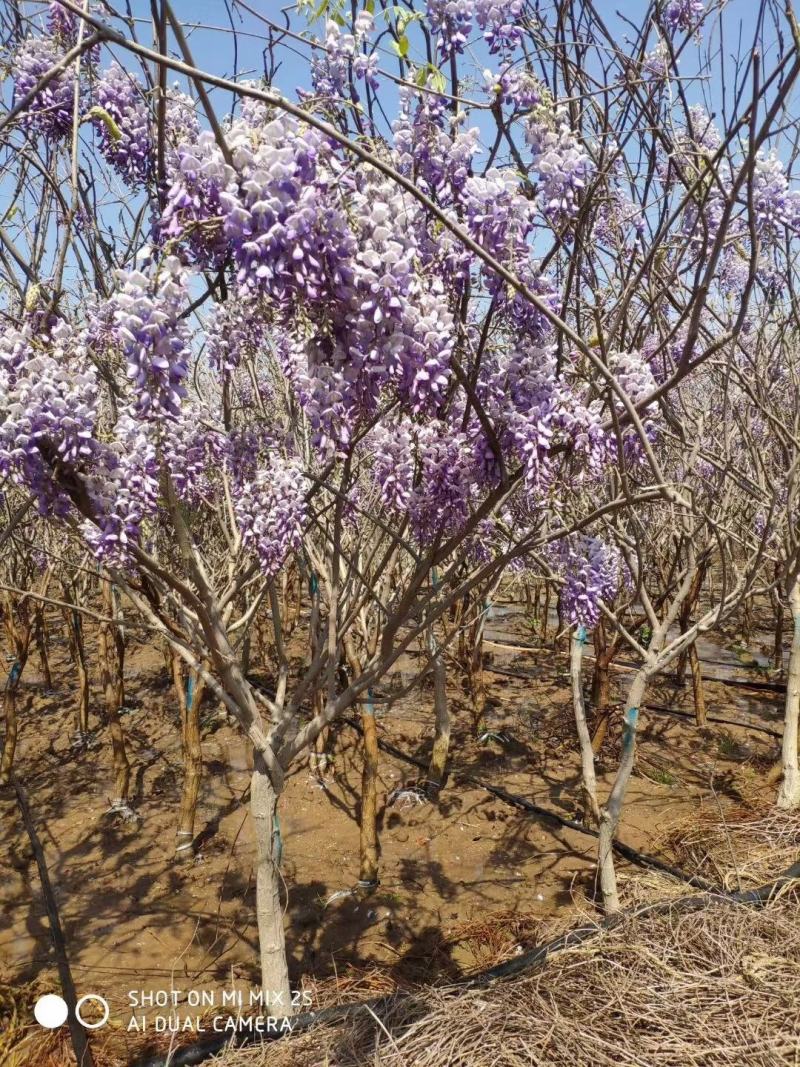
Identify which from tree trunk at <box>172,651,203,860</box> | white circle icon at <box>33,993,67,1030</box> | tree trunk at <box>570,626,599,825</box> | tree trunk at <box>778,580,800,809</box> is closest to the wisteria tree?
white circle icon at <box>33,993,67,1030</box>

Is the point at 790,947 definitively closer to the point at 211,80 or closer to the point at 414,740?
the point at 211,80

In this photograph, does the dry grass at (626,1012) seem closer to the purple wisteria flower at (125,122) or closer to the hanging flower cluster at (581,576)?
the hanging flower cluster at (581,576)

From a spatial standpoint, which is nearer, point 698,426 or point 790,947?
point 790,947

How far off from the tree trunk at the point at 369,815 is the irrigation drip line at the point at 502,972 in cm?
202

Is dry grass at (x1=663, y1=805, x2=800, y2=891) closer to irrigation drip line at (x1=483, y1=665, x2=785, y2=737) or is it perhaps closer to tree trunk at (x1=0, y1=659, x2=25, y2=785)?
irrigation drip line at (x1=483, y1=665, x2=785, y2=737)

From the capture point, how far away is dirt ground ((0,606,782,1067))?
450 centimetres

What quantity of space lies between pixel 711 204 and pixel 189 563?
111 inches

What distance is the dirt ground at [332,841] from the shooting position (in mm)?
4504

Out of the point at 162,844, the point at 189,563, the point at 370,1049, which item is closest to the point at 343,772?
the point at 162,844

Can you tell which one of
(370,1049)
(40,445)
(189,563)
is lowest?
(370,1049)

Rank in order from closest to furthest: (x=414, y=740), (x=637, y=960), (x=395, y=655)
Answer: (x=395, y=655)
(x=637, y=960)
(x=414, y=740)

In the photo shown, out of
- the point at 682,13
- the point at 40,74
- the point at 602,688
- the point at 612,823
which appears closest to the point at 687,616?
the point at 602,688

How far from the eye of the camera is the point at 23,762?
726 cm

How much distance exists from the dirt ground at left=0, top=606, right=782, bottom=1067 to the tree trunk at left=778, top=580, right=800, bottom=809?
381 millimetres
